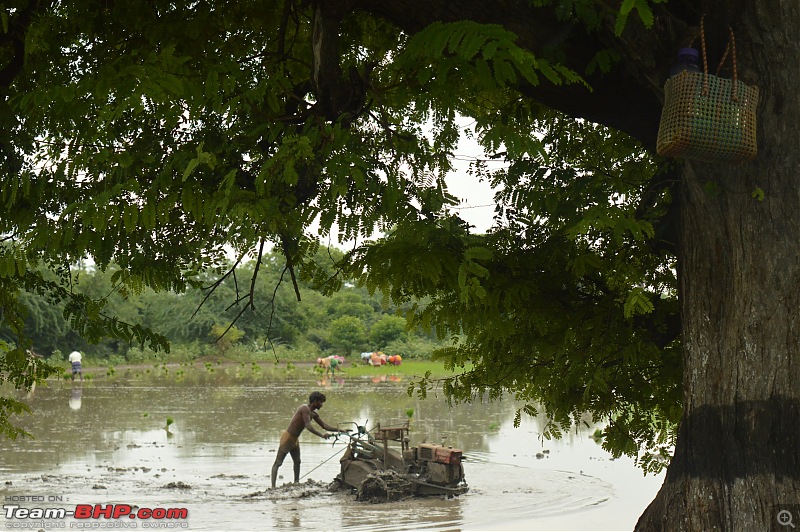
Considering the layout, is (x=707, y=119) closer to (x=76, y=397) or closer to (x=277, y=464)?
(x=277, y=464)

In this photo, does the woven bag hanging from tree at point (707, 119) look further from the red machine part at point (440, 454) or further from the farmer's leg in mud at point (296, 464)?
the farmer's leg in mud at point (296, 464)

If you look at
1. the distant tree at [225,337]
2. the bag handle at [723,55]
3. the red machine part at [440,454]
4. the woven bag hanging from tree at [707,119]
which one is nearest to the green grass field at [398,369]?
the distant tree at [225,337]

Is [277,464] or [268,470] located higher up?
[277,464]

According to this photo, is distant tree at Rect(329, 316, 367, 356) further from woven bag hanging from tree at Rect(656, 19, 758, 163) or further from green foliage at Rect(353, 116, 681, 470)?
woven bag hanging from tree at Rect(656, 19, 758, 163)

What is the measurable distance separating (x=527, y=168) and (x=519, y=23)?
1.86 meters

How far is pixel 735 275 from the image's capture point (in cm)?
540

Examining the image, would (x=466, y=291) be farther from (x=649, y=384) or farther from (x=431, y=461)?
(x=431, y=461)

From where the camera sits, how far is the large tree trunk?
5219mm

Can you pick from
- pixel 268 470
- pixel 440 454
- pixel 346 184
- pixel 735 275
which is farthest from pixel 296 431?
pixel 735 275

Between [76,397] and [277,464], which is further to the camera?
[76,397]

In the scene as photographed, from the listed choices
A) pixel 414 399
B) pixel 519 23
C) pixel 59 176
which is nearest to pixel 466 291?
pixel 519 23

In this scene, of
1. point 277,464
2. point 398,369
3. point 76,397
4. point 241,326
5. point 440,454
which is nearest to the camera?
point 440,454

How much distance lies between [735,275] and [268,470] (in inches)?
401

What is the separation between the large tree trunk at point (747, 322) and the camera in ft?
17.1
